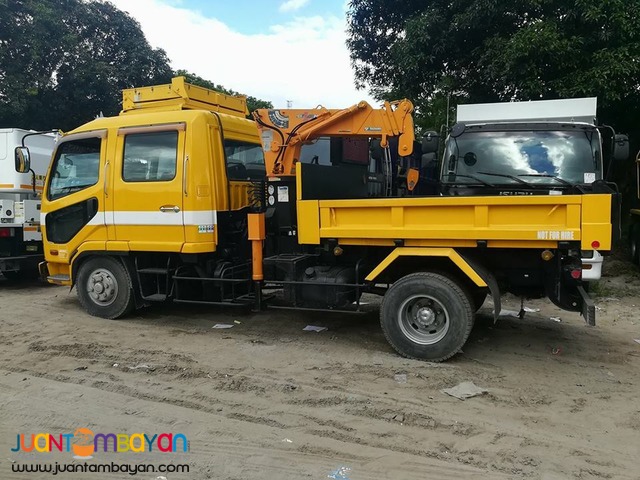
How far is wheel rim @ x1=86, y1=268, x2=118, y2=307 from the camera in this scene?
6.38 meters

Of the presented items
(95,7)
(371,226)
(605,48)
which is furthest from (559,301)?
(95,7)

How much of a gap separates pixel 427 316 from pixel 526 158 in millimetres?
2413

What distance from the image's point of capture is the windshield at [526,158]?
579cm

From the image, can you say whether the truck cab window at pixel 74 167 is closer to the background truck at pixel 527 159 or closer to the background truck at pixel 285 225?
the background truck at pixel 285 225

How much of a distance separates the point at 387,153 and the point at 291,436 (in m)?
3.87

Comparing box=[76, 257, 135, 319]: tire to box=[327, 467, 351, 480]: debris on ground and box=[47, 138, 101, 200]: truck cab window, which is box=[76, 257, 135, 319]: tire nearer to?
box=[47, 138, 101, 200]: truck cab window

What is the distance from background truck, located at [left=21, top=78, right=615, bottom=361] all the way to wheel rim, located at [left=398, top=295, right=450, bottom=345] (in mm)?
11

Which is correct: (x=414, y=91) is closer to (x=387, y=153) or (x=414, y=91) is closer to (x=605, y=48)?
(x=605, y=48)

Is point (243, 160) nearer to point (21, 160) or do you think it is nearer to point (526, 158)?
point (21, 160)

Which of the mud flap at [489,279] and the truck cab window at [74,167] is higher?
the truck cab window at [74,167]

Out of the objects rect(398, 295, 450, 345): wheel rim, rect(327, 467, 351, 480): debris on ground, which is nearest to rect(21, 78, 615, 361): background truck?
rect(398, 295, 450, 345): wheel rim

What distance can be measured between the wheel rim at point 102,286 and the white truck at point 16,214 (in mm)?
3111

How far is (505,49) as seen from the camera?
880cm

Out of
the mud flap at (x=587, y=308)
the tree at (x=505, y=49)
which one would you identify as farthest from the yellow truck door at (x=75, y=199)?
the tree at (x=505, y=49)
